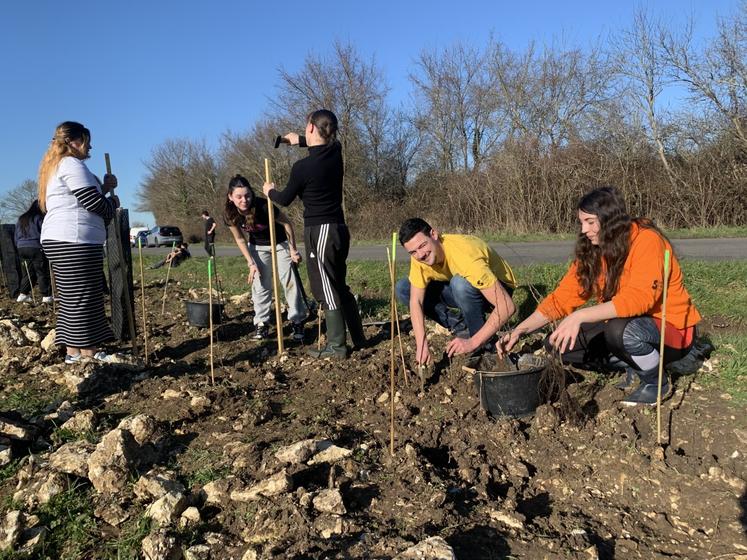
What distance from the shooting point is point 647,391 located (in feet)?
9.34

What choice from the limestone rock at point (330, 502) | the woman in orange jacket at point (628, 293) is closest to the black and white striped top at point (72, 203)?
the limestone rock at point (330, 502)

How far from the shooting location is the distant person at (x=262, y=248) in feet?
15.0

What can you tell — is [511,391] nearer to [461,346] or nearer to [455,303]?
[461,346]

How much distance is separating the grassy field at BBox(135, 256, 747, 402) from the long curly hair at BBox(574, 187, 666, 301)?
35.4 inches

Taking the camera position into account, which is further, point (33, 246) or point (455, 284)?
point (33, 246)

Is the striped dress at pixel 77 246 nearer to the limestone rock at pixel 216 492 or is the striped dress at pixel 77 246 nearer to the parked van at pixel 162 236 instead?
the limestone rock at pixel 216 492

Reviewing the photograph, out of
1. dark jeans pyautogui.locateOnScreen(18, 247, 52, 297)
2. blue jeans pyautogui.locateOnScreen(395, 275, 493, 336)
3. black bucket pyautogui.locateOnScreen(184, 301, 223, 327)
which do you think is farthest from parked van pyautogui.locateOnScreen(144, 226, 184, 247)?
blue jeans pyautogui.locateOnScreen(395, 275, 493, 336)

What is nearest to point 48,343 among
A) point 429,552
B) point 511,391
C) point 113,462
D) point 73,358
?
point 73,358

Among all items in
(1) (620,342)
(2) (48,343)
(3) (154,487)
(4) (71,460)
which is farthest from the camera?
(2) (48,343)

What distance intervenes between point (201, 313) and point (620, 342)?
3.74m

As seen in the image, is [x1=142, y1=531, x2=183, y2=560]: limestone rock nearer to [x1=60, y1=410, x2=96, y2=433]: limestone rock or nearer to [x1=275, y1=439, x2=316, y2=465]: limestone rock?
[x1=275, y1=439, x2=316, y2=465]: limestone rock

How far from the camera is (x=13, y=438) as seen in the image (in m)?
2.71

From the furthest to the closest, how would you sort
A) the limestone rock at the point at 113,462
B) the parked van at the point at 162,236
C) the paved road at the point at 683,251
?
the parked van at the point at 162,236 < the paved road at the point at 683,251 < the limestone rock at the point at 113,462

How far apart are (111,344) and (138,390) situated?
1.59m
